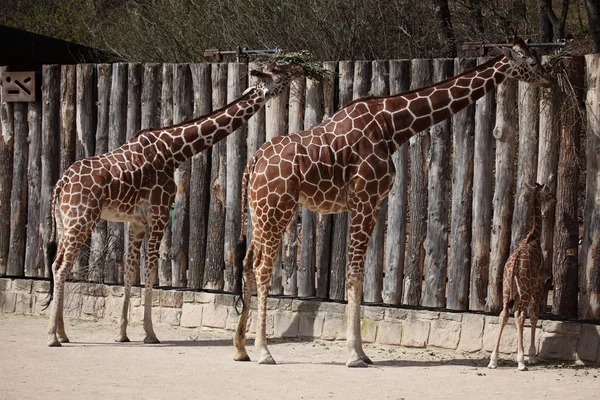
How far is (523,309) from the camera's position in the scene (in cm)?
789

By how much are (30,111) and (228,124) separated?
300 centimetres

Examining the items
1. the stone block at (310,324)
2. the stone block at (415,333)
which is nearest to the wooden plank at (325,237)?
the stone block at (310,324)

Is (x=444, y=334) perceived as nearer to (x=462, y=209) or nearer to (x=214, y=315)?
(x=462, y=209)

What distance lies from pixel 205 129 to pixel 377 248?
79.0 inches

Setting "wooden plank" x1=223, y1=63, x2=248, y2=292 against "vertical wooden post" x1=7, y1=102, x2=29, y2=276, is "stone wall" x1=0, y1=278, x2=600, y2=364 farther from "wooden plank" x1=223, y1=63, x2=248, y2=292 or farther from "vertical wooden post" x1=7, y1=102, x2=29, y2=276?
"wooden plank" x1=223, y1=63, x2=248, y2=292

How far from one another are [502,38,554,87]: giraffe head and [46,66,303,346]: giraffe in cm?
208

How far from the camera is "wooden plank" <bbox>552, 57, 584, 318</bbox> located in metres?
8.38

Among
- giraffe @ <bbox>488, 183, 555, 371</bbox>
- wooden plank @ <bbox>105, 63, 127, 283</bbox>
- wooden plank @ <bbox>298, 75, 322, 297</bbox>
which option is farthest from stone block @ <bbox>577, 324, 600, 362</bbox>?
wooden plank @ <bbox>105, 63, 127, 283</bbox>

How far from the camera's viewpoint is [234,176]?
32.2 feet

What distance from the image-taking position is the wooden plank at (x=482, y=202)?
872cm

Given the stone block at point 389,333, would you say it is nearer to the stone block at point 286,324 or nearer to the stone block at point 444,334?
the stone block at point 444,334

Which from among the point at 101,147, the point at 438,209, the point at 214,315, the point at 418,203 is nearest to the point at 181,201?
the point at 101,147

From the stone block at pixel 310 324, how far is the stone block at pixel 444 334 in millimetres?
1122

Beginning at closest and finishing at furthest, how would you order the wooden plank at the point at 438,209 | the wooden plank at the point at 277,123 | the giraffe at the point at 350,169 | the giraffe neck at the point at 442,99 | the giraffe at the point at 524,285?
the giraffe at the point at 524,285 < the giraffe at the point at 350,169 < the giraffe neck at the point at 442,99 < the wooden plank at the point at 438,209 < the wooden plank at the point at 277,123
